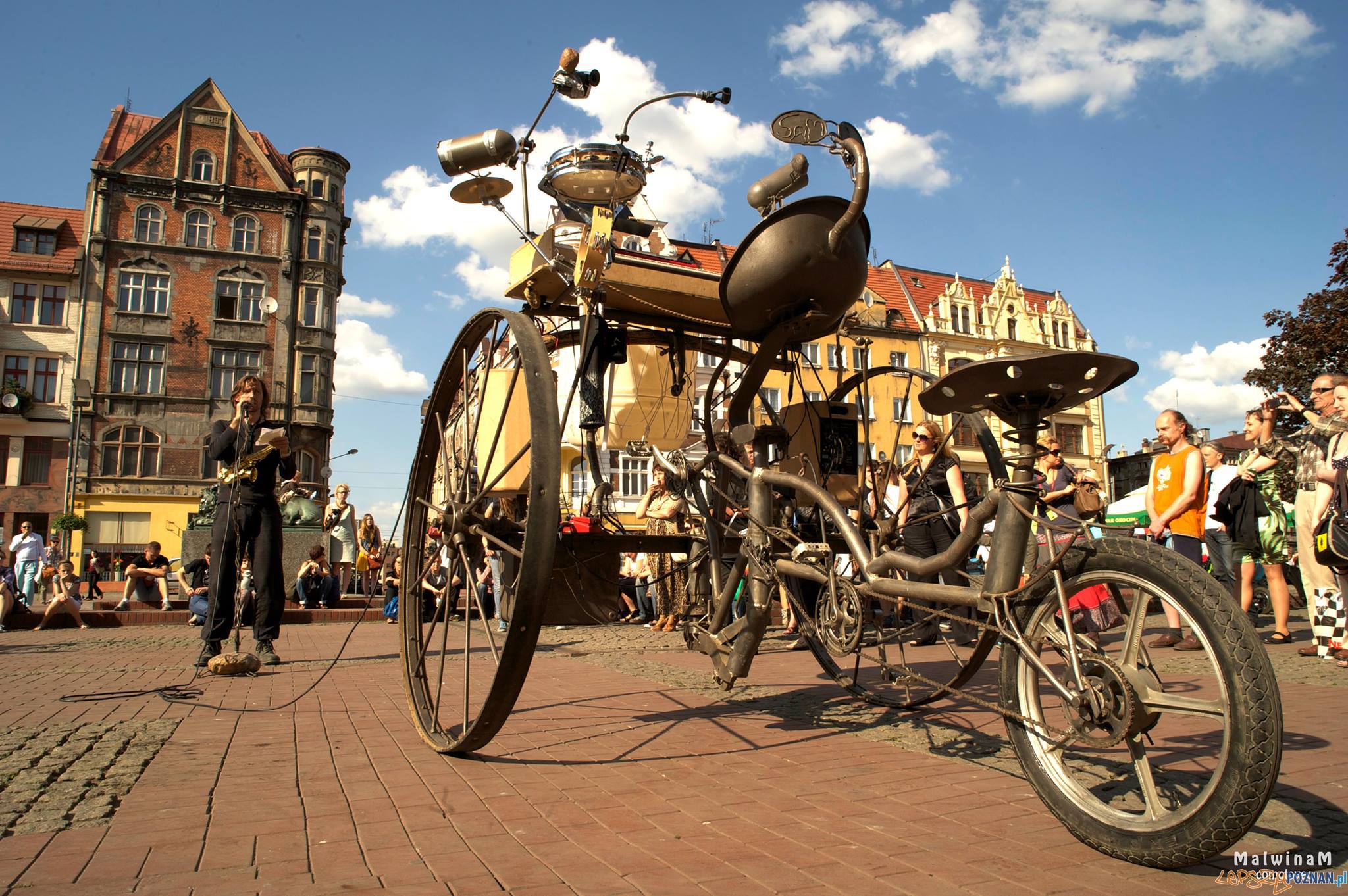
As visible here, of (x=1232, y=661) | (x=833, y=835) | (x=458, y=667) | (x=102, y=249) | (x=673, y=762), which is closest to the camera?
(x=1232, y=661)

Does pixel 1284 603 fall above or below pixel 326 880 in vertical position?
above

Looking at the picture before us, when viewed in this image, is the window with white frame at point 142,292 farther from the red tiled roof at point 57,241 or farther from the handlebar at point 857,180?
the handlebar at point 857,180

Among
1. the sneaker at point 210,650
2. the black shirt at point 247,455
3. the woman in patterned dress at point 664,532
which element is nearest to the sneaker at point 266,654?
the sneaker at point 210,650

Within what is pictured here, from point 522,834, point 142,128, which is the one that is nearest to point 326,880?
point 522,834

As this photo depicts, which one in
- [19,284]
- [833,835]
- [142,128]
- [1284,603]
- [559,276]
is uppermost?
[142,128]

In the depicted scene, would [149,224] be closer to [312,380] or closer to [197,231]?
[197,231]

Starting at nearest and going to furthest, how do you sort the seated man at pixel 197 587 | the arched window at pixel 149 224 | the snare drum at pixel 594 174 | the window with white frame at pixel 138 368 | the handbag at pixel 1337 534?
1. the snare drum at pixel 594 174
2. the handbag at pixel 1337 534
3. the seated man at pixel 197 587
4. the window with white frame at pixel 138 368
5. the arched window at pixel 149 224

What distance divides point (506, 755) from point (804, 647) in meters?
4.53

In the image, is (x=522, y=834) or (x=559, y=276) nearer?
(x=522, y=834)

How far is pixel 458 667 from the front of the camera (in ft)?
20.7

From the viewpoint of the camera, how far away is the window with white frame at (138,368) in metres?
40.4

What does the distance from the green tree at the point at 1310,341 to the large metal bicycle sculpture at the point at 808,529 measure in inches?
1022

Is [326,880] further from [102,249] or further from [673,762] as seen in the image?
[102,249]

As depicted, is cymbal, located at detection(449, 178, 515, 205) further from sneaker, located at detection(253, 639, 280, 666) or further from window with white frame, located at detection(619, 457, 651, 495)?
window with white frame, located at detection(619, 457, 651, 495)
